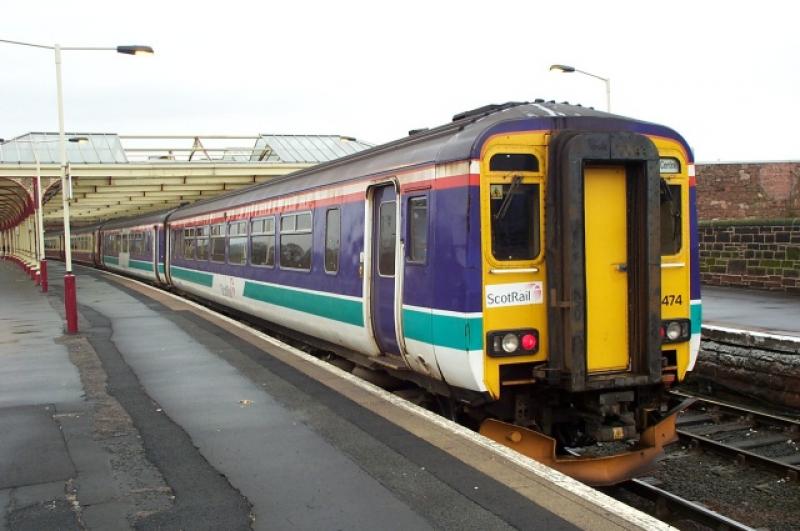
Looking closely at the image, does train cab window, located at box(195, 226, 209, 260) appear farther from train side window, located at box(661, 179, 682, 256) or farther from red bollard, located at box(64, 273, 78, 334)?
train side window, located at box(661, 179, 682, 256)

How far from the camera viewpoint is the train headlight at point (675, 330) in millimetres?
6605

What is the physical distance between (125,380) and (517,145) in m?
5.64

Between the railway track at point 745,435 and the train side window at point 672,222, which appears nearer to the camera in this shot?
the train side window at point 672,222

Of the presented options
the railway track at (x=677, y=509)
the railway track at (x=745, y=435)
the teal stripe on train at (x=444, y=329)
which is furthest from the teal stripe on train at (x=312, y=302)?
the railway track at (x=745, y=435)

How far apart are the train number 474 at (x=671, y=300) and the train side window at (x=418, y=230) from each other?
2188 millimetres

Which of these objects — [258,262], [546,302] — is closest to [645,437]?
[546,302]

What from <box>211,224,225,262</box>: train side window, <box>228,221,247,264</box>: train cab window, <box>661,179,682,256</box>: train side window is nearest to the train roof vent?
<box>661,179,682,256</box>: train side window

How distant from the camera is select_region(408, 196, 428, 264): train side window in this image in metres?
6.73

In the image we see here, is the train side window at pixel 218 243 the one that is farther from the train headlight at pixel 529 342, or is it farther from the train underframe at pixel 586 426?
the train headlight at pixel 529 342

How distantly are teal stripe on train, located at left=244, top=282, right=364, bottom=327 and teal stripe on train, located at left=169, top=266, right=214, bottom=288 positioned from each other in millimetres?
4163

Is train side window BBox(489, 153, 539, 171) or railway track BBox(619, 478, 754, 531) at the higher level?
train side window BBox(489, 153, 539, 171)

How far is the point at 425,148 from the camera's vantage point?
6.95 meters

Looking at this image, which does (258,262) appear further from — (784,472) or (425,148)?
(784,472)

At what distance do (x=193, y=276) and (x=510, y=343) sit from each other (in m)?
14.8
